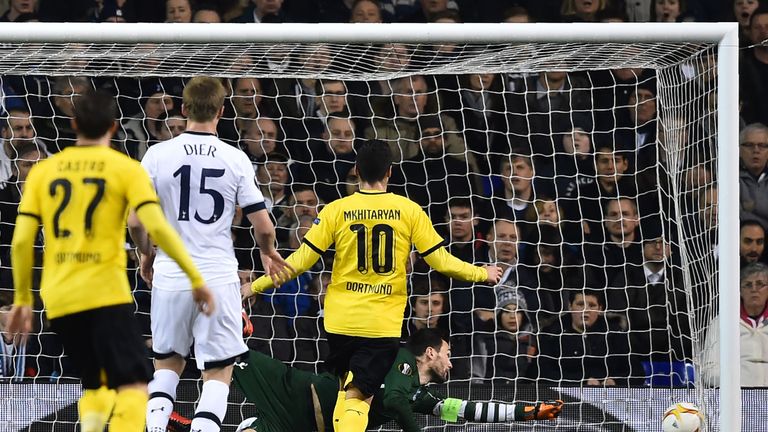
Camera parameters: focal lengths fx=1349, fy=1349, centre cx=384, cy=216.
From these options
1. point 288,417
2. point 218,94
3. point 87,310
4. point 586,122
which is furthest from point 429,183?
point 87,310

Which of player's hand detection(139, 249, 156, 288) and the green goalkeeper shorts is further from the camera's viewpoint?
the green goalkeeper shorts

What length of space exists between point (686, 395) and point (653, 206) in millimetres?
1608

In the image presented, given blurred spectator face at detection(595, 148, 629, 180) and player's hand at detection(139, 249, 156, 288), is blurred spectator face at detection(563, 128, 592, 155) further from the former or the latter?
player's hand at detection(139, 249, 156, 288)

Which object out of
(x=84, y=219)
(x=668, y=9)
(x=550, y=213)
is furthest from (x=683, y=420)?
(x=668, y=9)

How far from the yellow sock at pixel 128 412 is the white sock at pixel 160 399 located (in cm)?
74

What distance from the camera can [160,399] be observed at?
5.71 metres

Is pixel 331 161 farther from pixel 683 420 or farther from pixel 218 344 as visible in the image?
pixel 218 344

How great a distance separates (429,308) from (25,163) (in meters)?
2.67

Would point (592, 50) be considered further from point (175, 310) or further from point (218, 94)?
point (175, 310)

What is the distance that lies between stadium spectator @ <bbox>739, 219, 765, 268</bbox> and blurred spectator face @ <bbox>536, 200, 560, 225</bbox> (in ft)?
4.02

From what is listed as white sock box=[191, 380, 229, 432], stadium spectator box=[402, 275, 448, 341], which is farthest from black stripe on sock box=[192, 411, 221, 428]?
stadium spectator box=[402, 275, 448, 341]

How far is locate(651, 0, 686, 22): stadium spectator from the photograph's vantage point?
9.30 m

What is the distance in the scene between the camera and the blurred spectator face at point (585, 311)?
8320 mm

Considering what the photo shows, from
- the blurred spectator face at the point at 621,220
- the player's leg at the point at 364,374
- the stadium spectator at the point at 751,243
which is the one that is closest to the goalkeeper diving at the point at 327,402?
the player's leg at the point at 364,374
